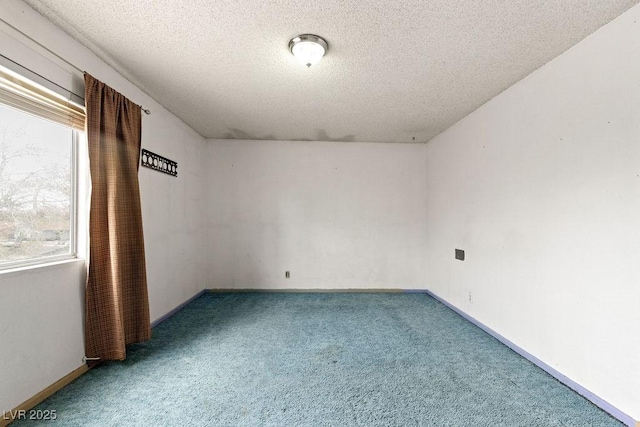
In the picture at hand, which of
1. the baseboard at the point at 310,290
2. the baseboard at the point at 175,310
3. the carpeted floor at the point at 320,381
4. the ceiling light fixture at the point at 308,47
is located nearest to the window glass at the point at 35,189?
the carpeted floor at the point at 320,381

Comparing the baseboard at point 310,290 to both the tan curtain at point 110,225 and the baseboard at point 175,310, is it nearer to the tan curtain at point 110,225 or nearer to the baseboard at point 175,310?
the baseboard at point 175,310

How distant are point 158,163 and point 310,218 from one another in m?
2.25

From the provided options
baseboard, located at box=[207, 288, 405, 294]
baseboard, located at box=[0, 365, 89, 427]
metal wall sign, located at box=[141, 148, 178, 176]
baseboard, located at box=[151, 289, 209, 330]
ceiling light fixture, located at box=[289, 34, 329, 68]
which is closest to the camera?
baseboard, located at box=[0, 365, 89, 427]

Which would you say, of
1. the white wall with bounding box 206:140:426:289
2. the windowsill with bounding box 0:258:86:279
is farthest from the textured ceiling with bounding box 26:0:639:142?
the windowsill with bounding box 0:258:86:279

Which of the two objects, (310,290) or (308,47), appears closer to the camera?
(308,47)

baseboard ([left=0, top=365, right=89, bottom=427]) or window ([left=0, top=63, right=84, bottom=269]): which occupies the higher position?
window ([left=0, top=63, right=84, bottom=269])

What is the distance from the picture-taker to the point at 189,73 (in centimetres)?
240

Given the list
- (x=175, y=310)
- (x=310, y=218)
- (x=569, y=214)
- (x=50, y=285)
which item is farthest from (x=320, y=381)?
(x=310, y=218)

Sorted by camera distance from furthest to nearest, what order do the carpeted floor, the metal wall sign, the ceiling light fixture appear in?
1. the metal wall sign
2. the ceiling light fixture
3. the carpeted floor

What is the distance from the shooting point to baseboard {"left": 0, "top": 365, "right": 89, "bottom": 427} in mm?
1532

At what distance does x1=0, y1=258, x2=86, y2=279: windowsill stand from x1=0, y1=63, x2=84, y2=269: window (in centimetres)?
5

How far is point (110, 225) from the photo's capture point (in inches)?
84.7

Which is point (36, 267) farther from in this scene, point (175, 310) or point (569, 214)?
point (569, 214)

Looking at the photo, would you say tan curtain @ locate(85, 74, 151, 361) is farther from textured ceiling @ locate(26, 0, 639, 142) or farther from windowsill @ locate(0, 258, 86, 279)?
textured ceiling @ locate(26, 0, 639, 142)
